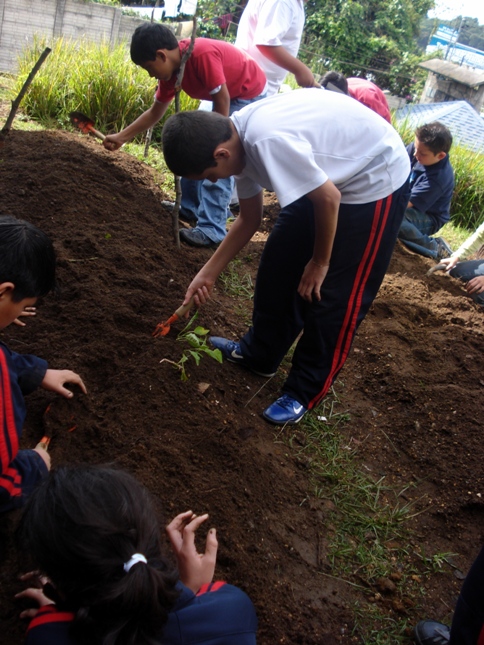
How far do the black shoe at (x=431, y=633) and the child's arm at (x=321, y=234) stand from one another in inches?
49.5

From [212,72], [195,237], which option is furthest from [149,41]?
[195,237]

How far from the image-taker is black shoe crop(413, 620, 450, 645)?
178 centimetres

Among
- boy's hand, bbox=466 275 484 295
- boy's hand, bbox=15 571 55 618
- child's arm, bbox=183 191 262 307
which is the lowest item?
boy's hand, bbox=15 571 55 618

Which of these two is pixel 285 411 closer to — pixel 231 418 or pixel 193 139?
pixel 231 418

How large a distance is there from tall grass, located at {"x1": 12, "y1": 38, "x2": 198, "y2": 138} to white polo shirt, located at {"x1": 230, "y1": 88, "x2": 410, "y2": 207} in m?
4.44

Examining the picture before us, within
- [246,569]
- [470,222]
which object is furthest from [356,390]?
[470,222]

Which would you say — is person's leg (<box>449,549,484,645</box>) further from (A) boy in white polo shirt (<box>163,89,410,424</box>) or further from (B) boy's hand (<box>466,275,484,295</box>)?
(B) boy's hand (<box>466,275,484,295</box>)

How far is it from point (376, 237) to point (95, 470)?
156 cm

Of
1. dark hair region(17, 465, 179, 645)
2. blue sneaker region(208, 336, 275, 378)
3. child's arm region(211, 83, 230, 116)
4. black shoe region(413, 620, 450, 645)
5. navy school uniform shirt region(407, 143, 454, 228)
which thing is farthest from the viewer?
navy school uniform shirt region(407, 143, 454, 228)

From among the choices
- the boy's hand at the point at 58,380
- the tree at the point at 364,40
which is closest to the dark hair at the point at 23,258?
the boy's hand at the point at 58,380

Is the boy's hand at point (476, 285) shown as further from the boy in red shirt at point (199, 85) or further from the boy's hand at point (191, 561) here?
the boy's hand at point (191, 561)

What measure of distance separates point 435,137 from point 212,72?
102 inches

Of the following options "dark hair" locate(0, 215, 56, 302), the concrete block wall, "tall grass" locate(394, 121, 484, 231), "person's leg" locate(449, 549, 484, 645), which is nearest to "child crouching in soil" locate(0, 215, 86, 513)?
"dark hair" locate(0, 215, 56, 302)

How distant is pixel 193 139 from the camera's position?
1.99 metres
